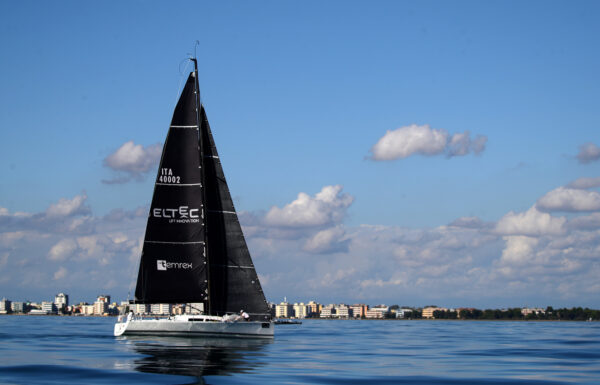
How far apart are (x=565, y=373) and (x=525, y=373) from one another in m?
2.37

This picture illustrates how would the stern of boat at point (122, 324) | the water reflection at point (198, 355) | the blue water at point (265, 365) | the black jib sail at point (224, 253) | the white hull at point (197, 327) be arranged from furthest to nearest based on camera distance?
the black jib sail at point (224, 253) < the stern of boat at point (122, 324) < the white hull at point (197, 327) < the water reflection at point (198, 355) < the blue water at point (265, 365)

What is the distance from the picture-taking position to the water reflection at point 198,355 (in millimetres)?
36531

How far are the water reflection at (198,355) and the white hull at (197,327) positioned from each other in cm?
50

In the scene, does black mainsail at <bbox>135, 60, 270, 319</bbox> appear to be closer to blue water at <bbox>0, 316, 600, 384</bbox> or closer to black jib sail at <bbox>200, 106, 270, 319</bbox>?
black jib sail at <bbox>200, 106, 270, 319</bbox>

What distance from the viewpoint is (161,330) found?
54.8 metres

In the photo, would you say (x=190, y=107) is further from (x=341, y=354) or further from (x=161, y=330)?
(x=341, y=354)

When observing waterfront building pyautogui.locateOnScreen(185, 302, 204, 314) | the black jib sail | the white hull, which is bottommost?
the white hull

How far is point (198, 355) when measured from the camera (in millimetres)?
44531

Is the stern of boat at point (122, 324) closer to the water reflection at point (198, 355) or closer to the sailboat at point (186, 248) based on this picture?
the sailboat at point (186, 248)

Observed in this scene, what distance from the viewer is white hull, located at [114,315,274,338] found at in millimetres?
53875

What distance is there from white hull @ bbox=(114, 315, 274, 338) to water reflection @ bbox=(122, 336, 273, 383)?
0.50 metres

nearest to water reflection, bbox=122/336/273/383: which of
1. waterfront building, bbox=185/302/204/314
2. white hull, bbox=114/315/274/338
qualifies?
white hull, bbox=114/315/274/338

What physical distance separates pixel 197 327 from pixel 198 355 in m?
9.41

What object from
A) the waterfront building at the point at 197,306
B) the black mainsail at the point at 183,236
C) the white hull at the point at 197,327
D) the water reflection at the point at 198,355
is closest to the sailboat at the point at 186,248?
the black mainsail at the point at 183,236
